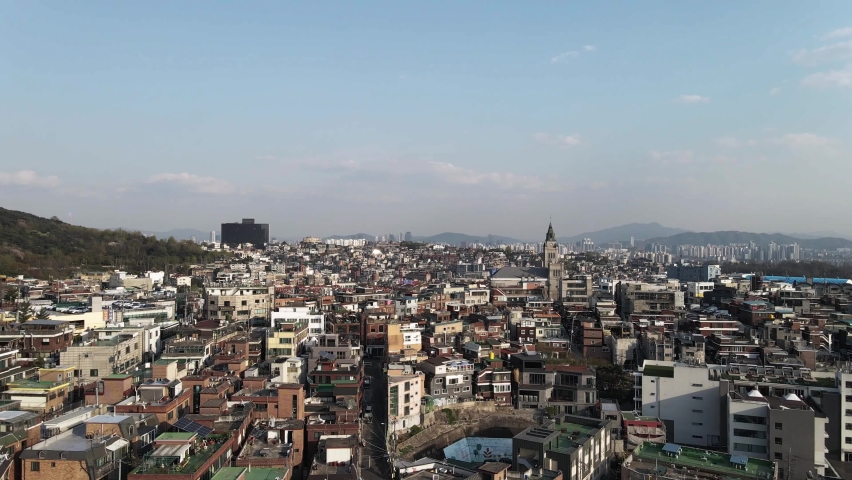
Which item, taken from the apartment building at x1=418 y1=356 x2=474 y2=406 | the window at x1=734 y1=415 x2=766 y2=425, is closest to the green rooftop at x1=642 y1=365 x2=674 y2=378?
the window at x1=734 y1=415 x2=766 y2=425

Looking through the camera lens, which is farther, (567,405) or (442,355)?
(442,355)

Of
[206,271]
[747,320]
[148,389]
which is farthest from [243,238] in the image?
[148,389]

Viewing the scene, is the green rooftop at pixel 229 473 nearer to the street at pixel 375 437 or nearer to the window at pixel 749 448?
the street at pixel 375 437

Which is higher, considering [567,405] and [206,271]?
[206,271]

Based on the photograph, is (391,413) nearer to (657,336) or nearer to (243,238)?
(657,336)

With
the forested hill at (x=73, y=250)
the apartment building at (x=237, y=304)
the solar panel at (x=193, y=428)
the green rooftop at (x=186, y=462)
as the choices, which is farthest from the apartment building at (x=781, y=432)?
the forested hill at (x=73, y=250)

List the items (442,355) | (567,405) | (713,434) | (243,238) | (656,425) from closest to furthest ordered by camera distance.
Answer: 1. (656,425)
2. (713,434)
3. (567,405)
4. (442,355)
5. (243,238)

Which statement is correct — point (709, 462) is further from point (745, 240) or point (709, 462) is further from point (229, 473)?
point (745, 240)
